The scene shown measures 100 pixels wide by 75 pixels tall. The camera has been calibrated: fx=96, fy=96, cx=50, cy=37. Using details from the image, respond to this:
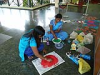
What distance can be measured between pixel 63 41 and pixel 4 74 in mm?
1239

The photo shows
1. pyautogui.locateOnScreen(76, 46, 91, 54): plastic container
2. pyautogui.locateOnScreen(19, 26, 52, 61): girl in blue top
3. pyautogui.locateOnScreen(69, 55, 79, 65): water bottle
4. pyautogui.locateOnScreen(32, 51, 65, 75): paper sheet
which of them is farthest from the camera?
pyautogui.locateOnScreen(76, 46, 91, 54): plastic container

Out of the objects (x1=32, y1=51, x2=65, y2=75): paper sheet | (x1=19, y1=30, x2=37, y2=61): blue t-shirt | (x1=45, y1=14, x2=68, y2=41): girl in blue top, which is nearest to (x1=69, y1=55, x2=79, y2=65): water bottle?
(x1=32, y1=51, x2=65, y2=75): paper sheet

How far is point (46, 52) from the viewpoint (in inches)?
66.6

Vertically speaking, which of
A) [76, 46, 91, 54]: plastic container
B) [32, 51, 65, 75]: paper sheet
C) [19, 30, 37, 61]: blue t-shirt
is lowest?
[32, 51, 65, 75]: paper sheet

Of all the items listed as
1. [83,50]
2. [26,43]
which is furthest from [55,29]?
[26,43]

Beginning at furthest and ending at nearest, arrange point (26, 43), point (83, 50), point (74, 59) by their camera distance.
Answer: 1. point (83, 50)
2. point (74, 59)
3. point (26, 43)

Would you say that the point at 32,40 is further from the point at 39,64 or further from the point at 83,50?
the point at 83,50

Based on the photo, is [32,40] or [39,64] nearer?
[32,40]

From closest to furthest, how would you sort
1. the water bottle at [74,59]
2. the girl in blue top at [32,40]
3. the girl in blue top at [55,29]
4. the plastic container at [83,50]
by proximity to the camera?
the girl in blue top at [32,40]
the water bottle at [74,59]
the plastic container at [83,50]
the girl in blue top at [55,29]

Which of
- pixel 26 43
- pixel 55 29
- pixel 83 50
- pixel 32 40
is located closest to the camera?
pixel 32 40

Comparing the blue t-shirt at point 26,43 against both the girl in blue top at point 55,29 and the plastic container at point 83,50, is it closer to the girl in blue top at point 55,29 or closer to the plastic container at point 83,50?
the girl in blue top at point 55,29

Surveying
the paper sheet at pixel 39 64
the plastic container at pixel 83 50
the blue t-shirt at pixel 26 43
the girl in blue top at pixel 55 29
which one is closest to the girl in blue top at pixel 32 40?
the blue t-shirt at pixel 26 43

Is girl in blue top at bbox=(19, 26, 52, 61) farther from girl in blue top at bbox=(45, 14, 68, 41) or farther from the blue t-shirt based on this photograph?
girl in blue top at bbox=(45, 14, 68, 41)

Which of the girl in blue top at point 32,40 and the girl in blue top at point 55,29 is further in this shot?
the girl in blue top at point 55,29
